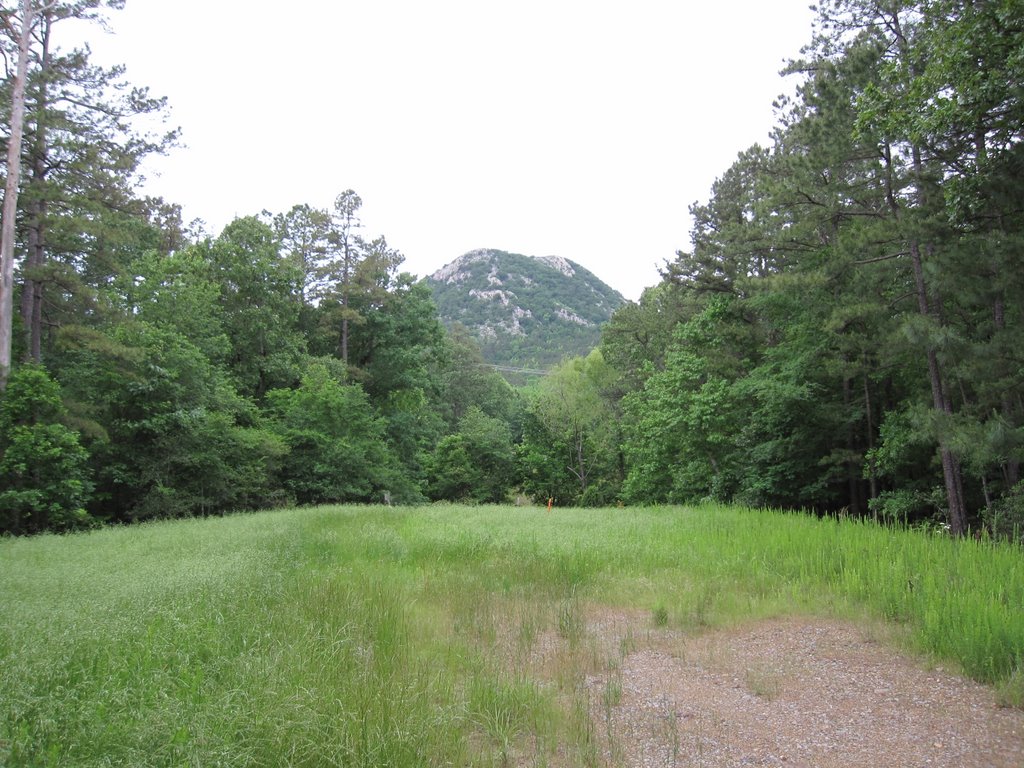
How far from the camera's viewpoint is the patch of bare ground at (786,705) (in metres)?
3.81

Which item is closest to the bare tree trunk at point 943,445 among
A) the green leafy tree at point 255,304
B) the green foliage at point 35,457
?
the green foliage at point 35,457

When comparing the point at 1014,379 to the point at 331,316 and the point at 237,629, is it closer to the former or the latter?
the point at 237,629

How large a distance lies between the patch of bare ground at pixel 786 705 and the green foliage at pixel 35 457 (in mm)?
15480

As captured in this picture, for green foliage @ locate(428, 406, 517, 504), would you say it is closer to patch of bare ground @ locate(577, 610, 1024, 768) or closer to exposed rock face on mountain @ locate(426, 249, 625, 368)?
patch of bare ground @ locate(577, 610, 1024, 768)

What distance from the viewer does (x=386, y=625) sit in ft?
19.4

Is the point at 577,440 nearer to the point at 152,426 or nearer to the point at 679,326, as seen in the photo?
the point at 679,326

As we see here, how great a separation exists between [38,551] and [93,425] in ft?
24.1

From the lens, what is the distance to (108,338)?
1767 cm

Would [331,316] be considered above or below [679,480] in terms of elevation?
above

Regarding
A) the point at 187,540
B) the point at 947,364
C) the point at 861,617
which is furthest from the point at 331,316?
the point at 861,617

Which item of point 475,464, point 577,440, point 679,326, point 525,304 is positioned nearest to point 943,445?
point 679,326

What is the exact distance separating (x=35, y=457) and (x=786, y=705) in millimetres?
17801

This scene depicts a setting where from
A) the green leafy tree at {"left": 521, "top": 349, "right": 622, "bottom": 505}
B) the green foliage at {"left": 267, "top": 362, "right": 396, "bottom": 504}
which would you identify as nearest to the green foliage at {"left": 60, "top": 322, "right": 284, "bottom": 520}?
the green foliage at {"left": 267, "top": 362, "right": 396, "bottom": 504}

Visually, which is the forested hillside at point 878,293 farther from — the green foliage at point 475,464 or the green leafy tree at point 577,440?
the green foliage at point 475,464
